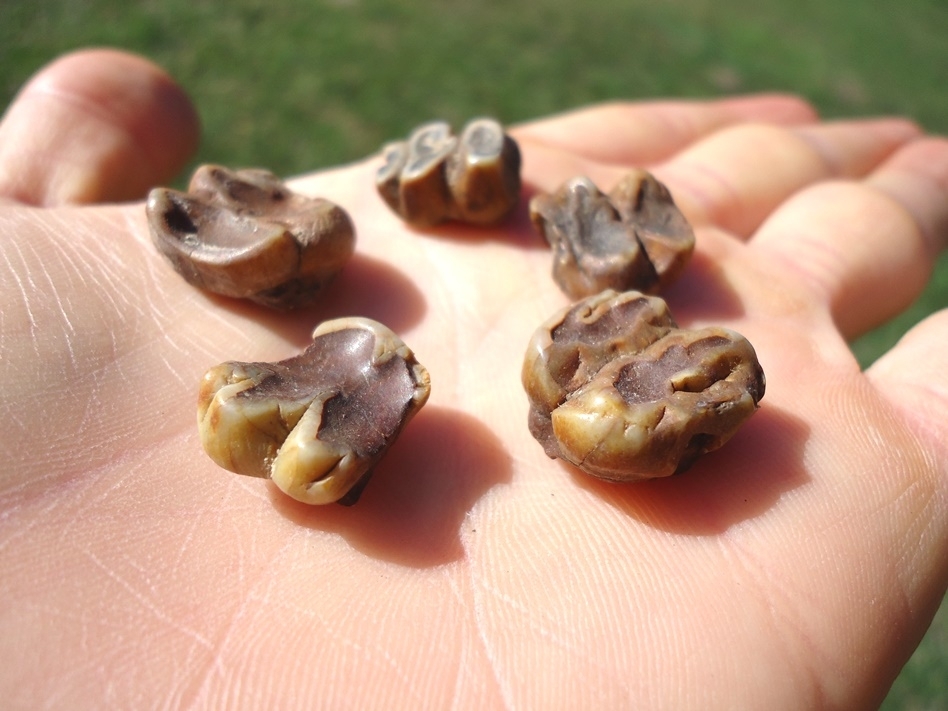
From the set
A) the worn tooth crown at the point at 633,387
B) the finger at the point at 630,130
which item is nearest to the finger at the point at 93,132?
the finger at the point at 630,130

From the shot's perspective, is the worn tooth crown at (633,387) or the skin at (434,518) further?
the worn tooth crown at (633,387)

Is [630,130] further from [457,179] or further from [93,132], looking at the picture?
[93,132]

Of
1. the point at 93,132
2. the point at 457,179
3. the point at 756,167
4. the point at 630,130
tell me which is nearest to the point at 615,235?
the point at 457,179


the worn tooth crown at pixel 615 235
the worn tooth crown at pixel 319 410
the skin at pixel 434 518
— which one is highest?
the worn tooth crown at pixel 615 235

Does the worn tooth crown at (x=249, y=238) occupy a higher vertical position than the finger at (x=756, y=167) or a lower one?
higher

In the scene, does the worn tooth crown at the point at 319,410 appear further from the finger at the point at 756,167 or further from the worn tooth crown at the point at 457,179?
the finger at the point at 756,167

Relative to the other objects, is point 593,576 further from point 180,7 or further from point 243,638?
point 180,7

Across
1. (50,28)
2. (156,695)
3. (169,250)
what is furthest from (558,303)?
(50,28)
